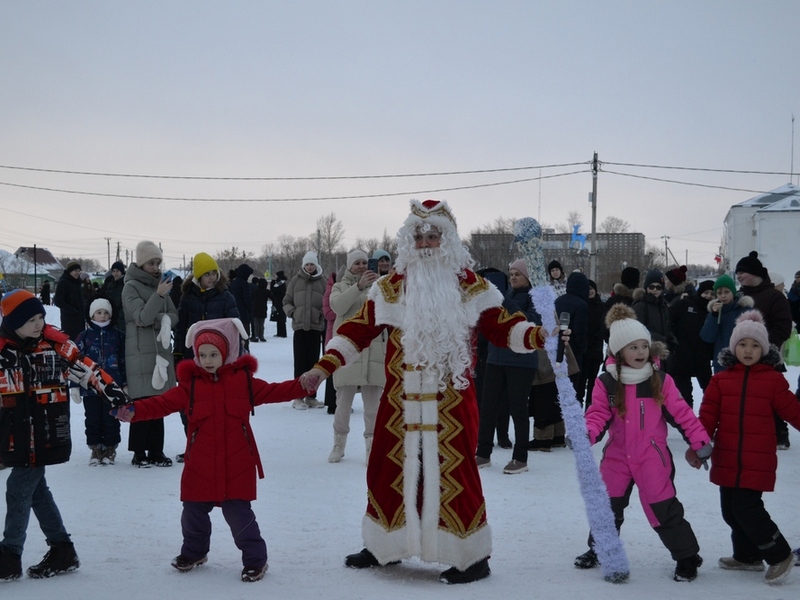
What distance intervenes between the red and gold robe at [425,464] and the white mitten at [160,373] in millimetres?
2799

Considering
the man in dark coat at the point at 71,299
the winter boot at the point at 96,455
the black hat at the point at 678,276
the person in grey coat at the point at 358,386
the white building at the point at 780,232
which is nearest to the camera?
the winter boot at the point at 96,455

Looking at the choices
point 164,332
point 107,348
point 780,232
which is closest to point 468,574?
point 164,332

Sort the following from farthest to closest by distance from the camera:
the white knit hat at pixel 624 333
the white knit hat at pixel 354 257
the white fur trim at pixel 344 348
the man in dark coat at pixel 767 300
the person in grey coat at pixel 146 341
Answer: the white knit hat at pixel 354 257
the man in dark coat at pixel 767 300
the person in grey coat at pixel 146 341
the white fur trim at pixel 344 348
the white knit hat at pixel 624 333

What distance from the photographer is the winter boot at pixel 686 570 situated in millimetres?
4266

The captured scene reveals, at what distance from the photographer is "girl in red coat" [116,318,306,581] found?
4266 mm

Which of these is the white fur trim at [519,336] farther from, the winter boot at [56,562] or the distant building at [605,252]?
the distant building at [605,252]

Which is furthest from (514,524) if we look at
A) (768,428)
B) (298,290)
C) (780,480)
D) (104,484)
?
(298,290)

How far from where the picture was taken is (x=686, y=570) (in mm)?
4273

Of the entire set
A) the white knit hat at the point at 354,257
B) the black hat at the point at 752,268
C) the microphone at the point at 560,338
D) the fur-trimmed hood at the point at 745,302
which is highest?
the white knit hat at the point at 354,257

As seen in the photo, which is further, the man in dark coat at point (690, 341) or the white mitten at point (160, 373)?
the man in dark coat at point (690, 341)

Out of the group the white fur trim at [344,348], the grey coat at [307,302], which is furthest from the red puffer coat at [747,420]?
the grey coat at [307,302]

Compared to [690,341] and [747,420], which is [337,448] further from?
[690,341]

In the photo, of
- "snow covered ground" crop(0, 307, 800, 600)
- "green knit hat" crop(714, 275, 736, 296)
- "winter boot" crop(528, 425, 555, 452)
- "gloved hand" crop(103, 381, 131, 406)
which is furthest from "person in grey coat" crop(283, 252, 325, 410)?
"gloved hand" crop(103, 381, 131, 406)

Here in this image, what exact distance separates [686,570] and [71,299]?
37.8 ft
